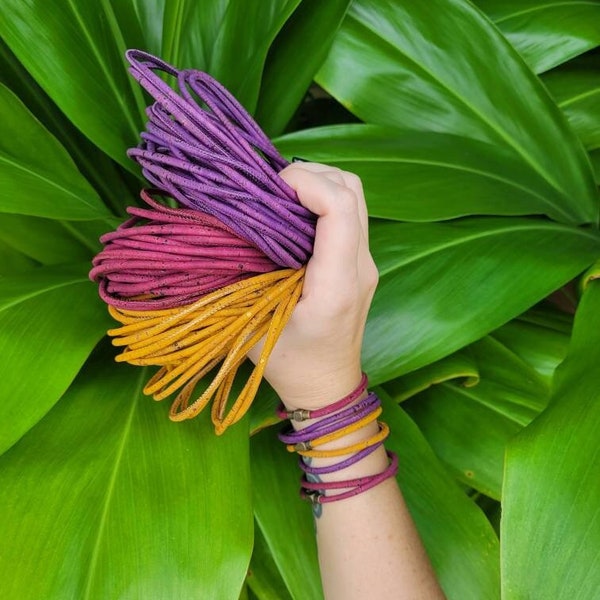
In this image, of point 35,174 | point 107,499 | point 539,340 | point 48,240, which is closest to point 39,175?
point 35,174

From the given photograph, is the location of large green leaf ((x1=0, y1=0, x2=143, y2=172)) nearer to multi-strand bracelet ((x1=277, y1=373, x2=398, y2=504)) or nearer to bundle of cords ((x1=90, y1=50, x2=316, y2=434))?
bundle of cords ((x1=90, y1=50, x2=316, y2=434))

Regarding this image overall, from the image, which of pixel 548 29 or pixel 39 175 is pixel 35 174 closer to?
pixel 39 175

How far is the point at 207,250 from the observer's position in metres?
0.39

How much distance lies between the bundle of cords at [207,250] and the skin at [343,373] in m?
0.02

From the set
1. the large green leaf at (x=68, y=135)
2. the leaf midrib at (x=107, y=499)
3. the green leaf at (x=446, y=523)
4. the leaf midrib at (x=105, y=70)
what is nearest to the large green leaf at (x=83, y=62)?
the leaf midrib at (x=105, y=70)

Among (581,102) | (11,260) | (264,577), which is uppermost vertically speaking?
(11,260)

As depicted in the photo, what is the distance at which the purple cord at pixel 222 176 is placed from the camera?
1.25 ft

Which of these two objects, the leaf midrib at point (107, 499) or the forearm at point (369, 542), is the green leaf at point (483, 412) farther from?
the leaf midrib at point (107, 499)

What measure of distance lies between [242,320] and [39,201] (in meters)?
0.20

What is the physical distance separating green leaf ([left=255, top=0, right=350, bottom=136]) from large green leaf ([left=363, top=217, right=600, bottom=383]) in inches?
6.0

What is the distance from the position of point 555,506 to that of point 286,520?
0.22 meters

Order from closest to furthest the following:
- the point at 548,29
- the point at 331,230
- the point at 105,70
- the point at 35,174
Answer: the point at 331,230, the point at 35,174, the point at 105,70, the point at 548,29

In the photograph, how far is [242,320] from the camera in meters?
0.38

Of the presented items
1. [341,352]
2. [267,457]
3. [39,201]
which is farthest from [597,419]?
[39,201]
